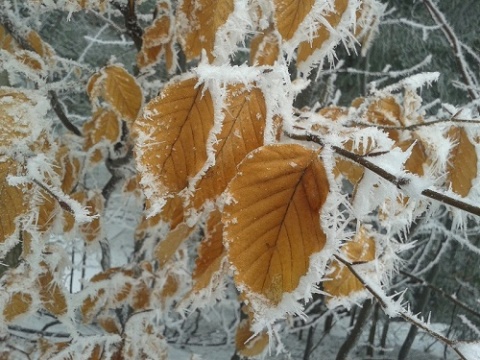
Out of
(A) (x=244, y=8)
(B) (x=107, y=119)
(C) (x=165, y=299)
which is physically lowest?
(C) (x=165, y=299)

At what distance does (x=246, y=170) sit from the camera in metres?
0.30

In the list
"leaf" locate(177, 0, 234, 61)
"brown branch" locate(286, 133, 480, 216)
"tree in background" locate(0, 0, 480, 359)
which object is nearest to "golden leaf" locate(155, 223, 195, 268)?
"tree in background" locate(0, 0, 480, 359)

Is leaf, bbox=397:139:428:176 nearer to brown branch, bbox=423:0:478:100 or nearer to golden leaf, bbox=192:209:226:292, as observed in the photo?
golden leaf, bbox=192:209:226:292

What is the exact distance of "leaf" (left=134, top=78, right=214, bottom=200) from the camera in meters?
0.33

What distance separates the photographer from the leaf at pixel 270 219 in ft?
0.96

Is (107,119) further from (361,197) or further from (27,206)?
(361,197)

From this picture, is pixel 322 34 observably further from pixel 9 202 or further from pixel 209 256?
pixel 9 202

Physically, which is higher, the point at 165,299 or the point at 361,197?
the point at 361,197

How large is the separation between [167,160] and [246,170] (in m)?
0.07

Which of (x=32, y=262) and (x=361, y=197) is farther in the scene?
(x=32, y=262)

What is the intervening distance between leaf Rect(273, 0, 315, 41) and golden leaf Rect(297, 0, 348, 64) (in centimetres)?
6

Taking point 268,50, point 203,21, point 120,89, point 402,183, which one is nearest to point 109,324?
point 120,89

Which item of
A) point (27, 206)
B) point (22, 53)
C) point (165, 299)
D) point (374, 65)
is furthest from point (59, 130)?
point (27, 206)

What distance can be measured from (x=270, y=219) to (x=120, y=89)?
0.59 meters
